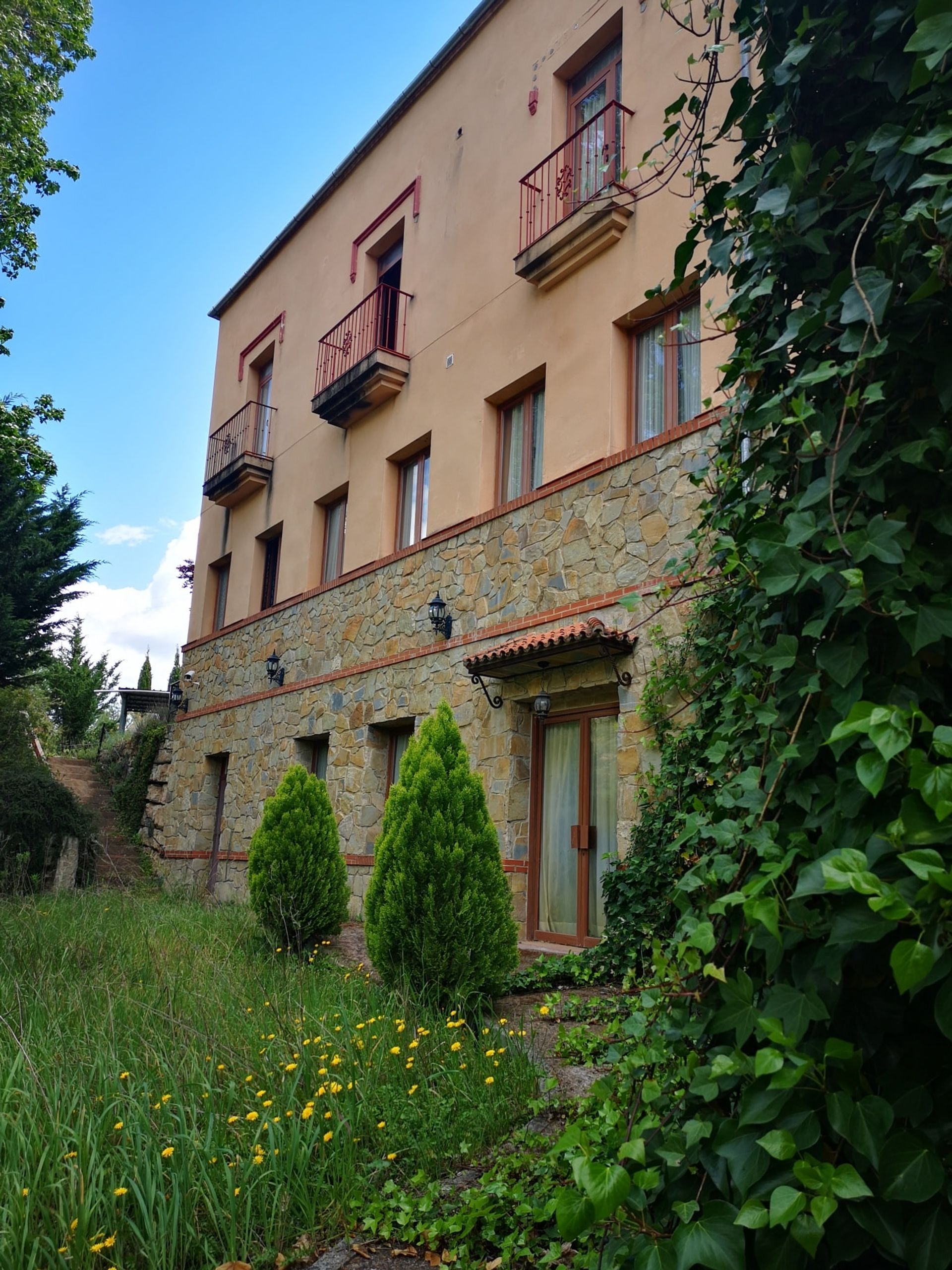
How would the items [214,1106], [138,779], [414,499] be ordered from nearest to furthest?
1. [214,1106]
2. [414,499]
3. [138,779]

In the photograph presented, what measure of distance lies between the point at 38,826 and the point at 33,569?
312 inches

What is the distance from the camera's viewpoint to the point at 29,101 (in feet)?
40.9

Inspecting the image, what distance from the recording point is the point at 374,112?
12188 mm

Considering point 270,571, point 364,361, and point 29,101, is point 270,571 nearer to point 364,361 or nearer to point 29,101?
point 364,361

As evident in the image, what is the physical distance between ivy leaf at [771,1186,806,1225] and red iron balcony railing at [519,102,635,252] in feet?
27.8

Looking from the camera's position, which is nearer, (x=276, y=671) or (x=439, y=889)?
(x=439, y=889)

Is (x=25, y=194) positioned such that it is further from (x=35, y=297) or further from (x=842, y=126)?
(x=842, y=126)

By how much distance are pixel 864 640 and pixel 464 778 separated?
4264 mm

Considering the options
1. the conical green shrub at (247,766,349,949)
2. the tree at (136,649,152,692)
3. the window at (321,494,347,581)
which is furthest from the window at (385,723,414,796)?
the tree at (136,649,152,692)

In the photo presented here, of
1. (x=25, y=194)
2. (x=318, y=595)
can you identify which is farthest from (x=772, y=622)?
(x=25, y=194)

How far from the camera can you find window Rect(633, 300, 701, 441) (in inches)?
290

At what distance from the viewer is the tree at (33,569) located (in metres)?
16.7

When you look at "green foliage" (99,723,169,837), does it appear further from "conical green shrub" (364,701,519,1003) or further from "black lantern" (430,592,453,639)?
"conical green shrub" (364,701,519,1003)

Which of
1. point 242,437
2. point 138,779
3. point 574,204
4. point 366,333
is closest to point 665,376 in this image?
point 574,204
